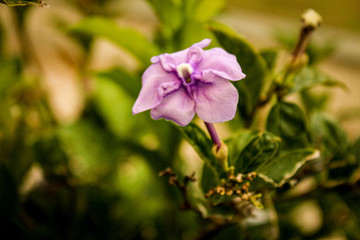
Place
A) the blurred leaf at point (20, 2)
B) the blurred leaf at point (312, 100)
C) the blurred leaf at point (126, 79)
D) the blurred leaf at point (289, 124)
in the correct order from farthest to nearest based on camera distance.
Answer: the blurred leaf at point (312, 100), the blurred leaf at point (126, 79), the blurred leaf at point (289, 124), the blurred leaf at point (20, 2)

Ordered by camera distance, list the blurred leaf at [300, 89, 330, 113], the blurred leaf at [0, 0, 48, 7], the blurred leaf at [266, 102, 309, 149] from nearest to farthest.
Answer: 1. the blurred leaf at [0, 0, 48, 7]
2. the blurred leaf at [266, 102, 309, 149]
3. the blurred leaf at [300, 89, 330, 113]

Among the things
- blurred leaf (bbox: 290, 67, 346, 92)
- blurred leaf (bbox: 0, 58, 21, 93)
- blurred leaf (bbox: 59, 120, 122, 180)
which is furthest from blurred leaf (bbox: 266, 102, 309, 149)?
blurred leaf (bbox: 0, 58, 21, 93)

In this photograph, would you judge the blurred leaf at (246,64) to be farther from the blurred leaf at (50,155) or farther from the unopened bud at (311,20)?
the blurred leaf at (50,155)

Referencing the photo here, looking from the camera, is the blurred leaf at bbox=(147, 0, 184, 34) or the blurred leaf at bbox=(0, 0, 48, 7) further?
the blurred leaf at bbox=(147, 0, 184, 34)

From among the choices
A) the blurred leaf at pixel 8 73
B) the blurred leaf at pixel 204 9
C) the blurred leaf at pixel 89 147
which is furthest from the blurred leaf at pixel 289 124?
the blurred leaf at pixel 8 73

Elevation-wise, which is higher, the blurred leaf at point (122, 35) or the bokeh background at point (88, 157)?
the blurred leaf at point (122, 35)

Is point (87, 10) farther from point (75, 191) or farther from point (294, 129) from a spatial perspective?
point (294, 129)

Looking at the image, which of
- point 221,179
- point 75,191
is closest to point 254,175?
point 221,179

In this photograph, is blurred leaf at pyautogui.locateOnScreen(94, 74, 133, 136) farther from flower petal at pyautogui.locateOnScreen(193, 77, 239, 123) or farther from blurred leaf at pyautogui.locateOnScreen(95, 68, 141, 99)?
flower petal at pyautogui.locateOnScreen(193, 77, 239, 123)
